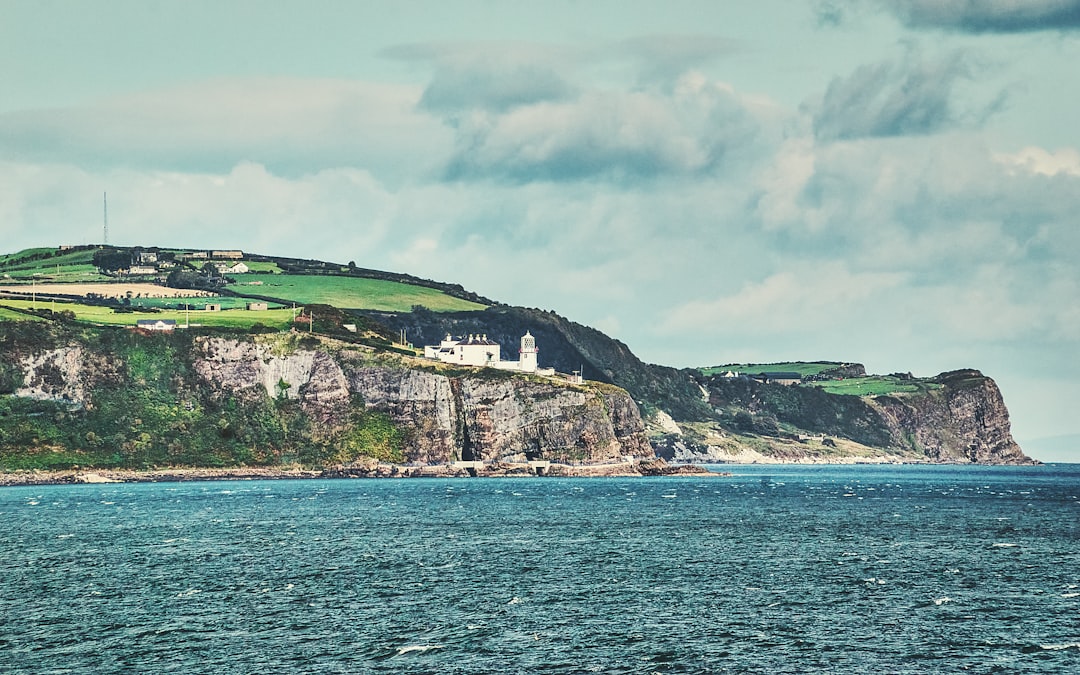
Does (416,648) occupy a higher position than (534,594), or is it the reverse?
(534,594)

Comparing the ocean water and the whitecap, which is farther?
the whitecap

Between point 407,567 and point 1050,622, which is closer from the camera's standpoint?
point 1050,622

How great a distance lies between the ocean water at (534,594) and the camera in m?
66.1

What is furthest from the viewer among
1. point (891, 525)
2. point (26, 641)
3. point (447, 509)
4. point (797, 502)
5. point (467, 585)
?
point (797, 502)

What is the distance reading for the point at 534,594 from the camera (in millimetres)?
Result: 86625

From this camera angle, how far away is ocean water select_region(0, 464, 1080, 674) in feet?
217

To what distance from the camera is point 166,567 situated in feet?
332

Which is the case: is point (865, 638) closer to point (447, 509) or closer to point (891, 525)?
point (891, 525)

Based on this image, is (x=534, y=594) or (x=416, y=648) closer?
(x=416, y=648)

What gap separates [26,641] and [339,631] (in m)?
17.1

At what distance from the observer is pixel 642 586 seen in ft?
298

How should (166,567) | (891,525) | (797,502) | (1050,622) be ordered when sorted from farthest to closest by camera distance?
1. (797,502)
2. (891,525)
3. (166,567)
4. (1050,622)

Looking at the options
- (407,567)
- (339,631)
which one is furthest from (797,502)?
(339,631)

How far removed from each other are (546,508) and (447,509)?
43.9ft
